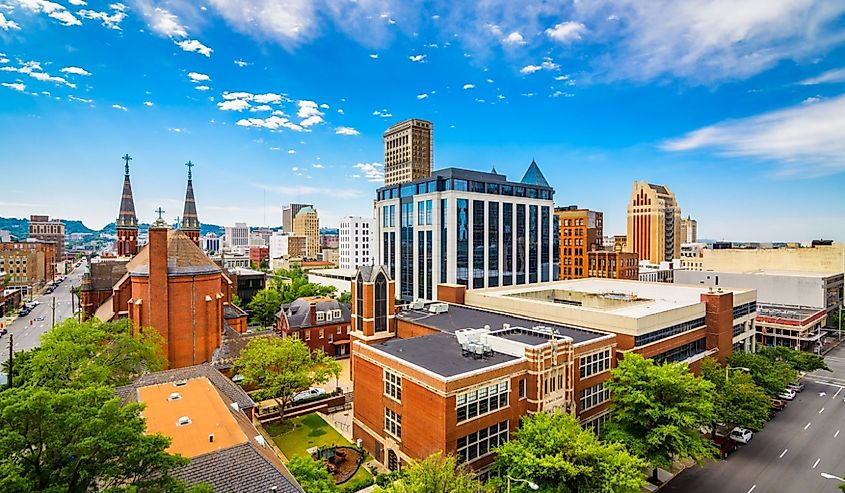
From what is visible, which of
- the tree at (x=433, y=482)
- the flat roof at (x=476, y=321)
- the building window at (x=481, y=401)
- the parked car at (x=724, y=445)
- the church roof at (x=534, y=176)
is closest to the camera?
the tree at (x=433, y=482)

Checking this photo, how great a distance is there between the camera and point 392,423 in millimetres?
34406

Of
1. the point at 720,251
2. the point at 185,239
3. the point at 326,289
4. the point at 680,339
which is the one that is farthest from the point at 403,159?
the point at 680,339

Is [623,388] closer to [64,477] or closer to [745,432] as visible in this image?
[745,432]

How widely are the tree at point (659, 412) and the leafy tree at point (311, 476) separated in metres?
20.0

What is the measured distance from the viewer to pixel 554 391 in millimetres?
34344

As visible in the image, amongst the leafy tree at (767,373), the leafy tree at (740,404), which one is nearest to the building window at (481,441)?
the leafy tree at (740,404)

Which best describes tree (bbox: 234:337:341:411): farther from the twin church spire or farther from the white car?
the twin church spire

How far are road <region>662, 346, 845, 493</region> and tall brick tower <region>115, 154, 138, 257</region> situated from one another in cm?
8433

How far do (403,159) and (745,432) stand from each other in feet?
485

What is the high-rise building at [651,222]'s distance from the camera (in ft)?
491

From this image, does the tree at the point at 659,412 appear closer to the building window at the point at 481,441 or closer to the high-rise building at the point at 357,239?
the building window at the point at 481,441

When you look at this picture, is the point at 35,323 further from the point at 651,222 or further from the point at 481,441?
the point at 651,222

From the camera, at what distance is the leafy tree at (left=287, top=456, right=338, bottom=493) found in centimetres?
2262

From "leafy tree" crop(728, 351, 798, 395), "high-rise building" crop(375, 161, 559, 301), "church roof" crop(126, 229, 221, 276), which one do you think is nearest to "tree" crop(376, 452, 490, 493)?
"leafy tree" crop(728, 351, 798, 395)
